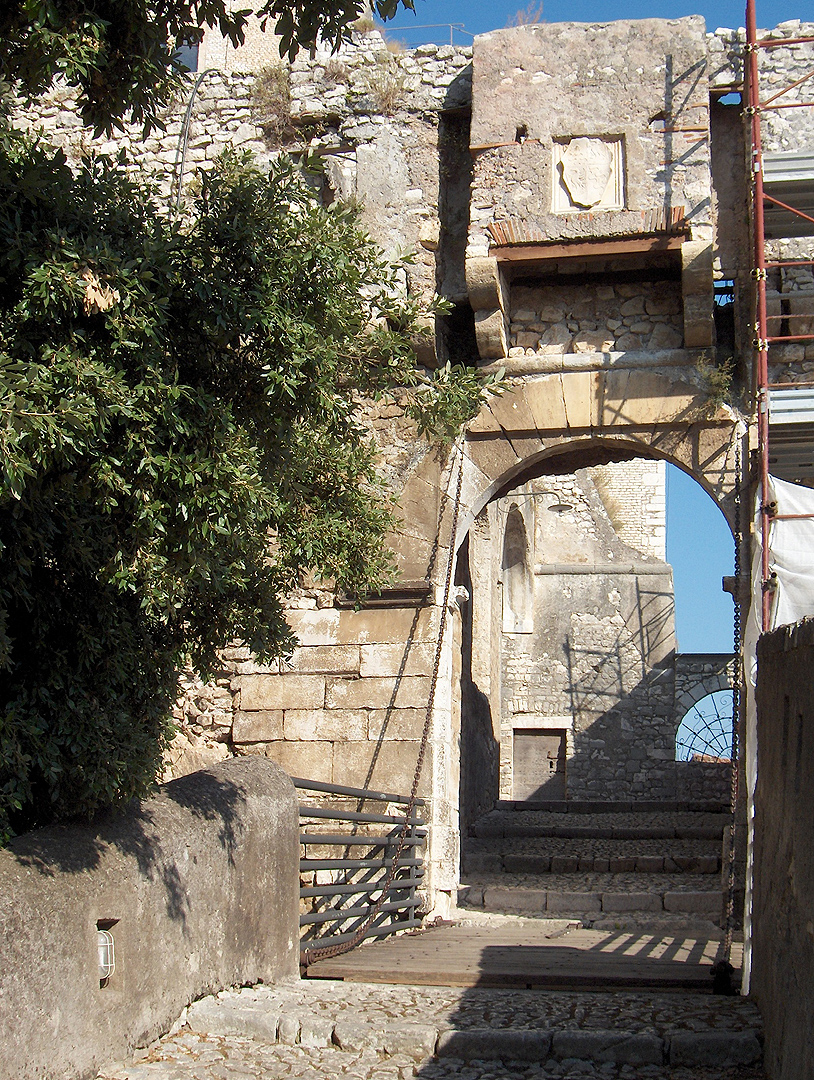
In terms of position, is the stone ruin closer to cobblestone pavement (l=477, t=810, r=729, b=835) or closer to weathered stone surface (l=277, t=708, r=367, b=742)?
weathered stone surface (l=277, t=708, r=367, b=742)

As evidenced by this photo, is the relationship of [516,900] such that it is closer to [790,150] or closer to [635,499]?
[790,150]

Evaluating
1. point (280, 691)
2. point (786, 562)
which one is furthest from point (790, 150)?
point (280, 691)

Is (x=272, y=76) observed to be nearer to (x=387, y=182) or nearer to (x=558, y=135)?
(x=387, y=182)

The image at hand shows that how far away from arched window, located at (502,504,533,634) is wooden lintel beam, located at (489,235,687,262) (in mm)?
11173

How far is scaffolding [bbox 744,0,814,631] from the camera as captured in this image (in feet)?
24.9

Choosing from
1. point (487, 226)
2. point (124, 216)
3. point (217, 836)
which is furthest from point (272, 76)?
point (217, 836)

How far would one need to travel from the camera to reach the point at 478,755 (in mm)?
13328

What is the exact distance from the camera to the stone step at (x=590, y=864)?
10109 mm

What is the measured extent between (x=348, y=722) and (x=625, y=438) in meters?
3.07

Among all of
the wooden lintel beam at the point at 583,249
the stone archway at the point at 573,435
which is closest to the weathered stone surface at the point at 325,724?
the stone archway at the point at 573,435

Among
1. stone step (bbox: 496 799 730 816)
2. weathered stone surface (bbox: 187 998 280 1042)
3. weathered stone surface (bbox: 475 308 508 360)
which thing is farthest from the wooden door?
weathered stone surface (bbox: 187 998 280 1042)

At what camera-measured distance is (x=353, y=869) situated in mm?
6230

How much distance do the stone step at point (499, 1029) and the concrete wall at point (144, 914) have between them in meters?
0.21

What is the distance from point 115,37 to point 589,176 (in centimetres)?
547
